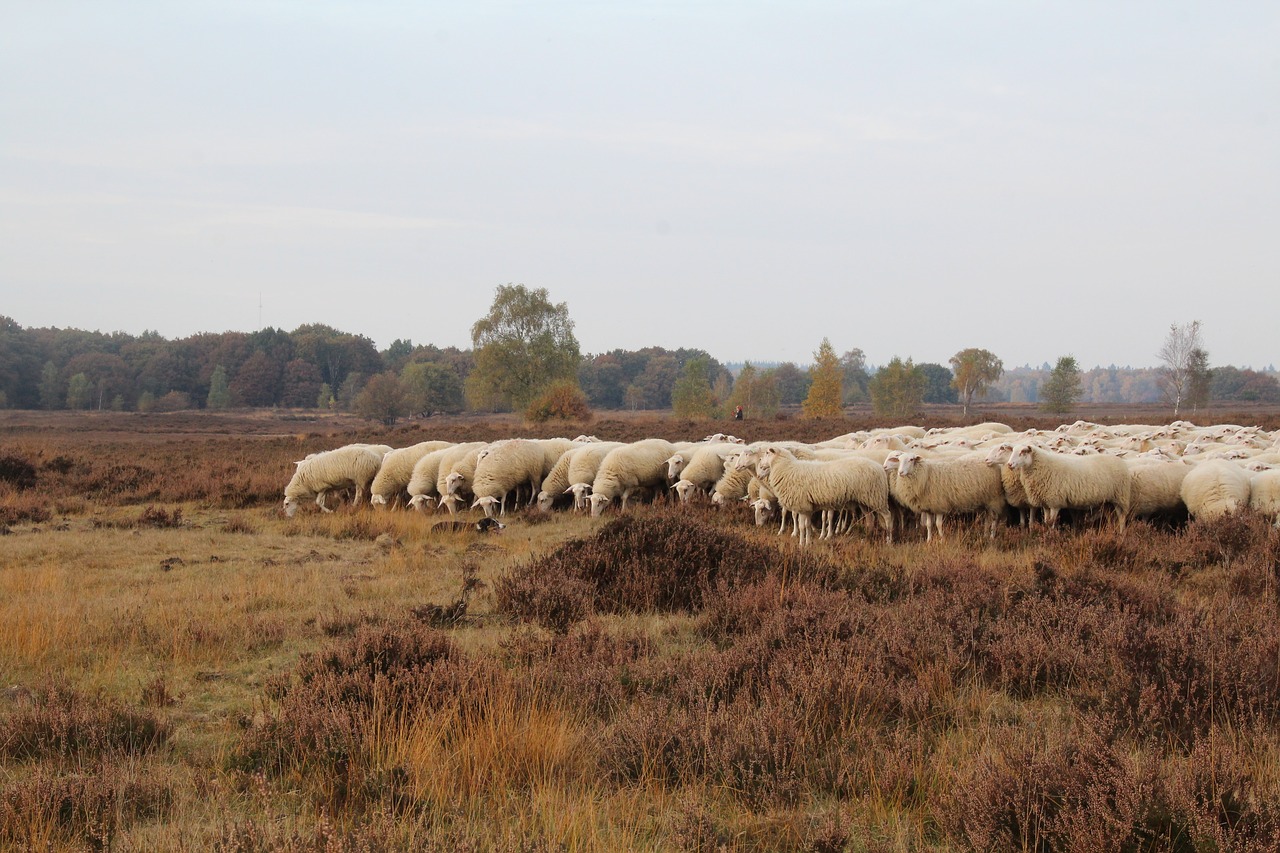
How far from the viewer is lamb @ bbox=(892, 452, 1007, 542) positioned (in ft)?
36.2

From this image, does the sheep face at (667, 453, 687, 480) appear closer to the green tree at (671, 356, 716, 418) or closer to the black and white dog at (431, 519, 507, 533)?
the black and white dog at (431, 519, 507, 533)

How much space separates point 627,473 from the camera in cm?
1458

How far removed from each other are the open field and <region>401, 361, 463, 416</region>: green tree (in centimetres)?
7562

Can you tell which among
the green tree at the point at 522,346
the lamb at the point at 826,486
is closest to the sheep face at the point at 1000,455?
the lamb at the point at 826,486

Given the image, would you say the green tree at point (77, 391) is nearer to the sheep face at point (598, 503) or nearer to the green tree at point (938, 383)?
the sheep face at point (598, 503)

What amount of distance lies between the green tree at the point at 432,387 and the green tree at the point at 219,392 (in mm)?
21351

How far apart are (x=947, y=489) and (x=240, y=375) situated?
101334mm

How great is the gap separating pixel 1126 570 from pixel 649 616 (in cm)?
509

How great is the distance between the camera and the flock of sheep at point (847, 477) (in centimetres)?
1080

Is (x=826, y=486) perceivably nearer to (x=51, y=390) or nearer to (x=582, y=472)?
(x=582, y=472)

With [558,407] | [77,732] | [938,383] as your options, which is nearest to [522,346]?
[558,407]

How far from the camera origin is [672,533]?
8.45 m

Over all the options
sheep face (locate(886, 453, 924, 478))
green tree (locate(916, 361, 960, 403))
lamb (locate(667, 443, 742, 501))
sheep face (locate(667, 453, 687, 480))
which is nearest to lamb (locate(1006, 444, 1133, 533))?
sheep face (locate(886, 453, 924, 478))

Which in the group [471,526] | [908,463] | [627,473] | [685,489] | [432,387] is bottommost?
[471,526]
